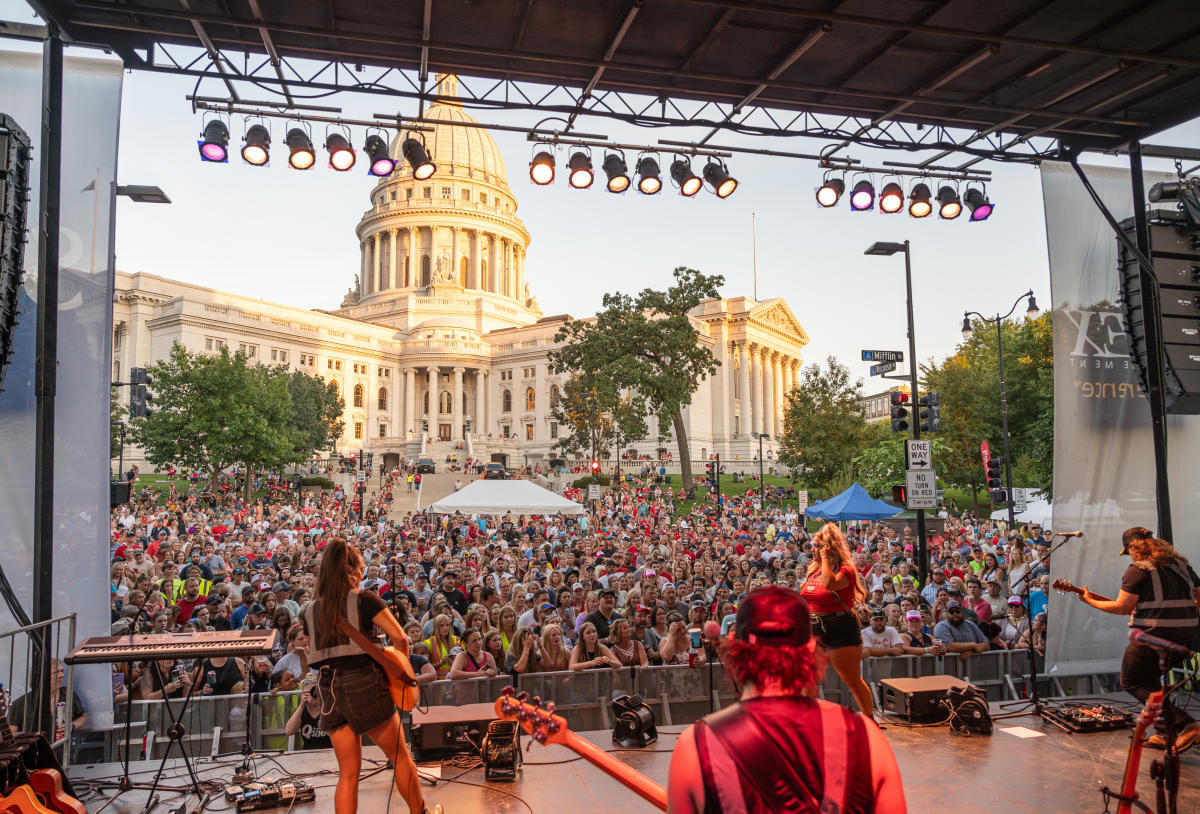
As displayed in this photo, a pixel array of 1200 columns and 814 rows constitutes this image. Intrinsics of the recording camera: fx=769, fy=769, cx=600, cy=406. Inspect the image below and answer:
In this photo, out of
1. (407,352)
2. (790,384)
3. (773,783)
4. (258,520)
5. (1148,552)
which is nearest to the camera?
(773,783)

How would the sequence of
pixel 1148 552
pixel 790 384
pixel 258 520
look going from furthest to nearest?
1. pixel 790 384
2. pixel 258 520
3. pixel 1148 552

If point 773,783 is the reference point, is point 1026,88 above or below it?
above

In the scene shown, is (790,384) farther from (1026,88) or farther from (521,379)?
(1026,88)

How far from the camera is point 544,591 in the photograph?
11.6 m

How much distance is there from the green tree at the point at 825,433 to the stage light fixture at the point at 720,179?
30347 mm

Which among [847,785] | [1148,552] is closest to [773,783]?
[847,785]

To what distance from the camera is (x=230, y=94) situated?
7.97 metres

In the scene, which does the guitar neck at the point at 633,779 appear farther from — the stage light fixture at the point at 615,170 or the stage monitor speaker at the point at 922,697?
the stage light fixture at the point at 615,170

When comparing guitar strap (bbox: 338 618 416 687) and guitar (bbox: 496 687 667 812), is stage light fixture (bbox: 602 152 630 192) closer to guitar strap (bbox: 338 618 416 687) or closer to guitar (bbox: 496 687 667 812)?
guitar strap (bbox: 338 618 416 687)

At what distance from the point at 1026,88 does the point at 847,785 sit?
8.71 m

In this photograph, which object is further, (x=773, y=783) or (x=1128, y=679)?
(x=1128, y=679)

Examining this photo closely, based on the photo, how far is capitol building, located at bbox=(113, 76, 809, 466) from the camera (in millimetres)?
71000

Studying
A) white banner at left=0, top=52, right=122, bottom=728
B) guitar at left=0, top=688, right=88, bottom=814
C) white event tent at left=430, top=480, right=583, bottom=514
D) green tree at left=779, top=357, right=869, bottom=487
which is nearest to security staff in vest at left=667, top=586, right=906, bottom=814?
guitar at left=0, top=688, right=88, bottom=814

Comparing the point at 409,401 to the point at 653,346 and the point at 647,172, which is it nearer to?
the point at 653,346
